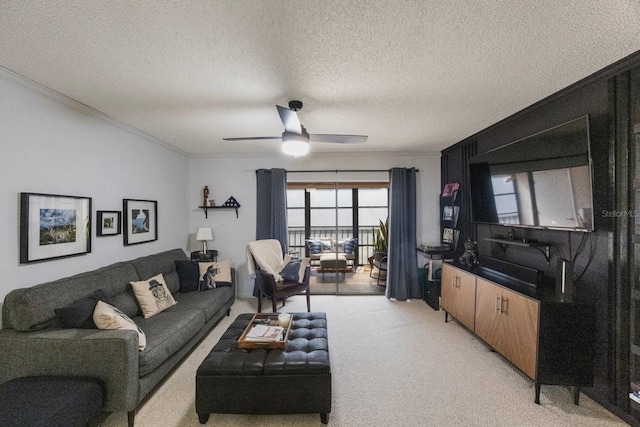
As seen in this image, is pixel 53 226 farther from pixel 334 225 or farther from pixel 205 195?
pixel 334 225

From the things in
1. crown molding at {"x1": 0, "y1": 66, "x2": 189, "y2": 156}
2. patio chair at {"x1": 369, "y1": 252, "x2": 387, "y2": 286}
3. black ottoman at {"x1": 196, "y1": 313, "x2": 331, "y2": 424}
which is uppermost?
crown molding at {"x1": 0, "y1": 66, "x2": 189, "y2": 156}

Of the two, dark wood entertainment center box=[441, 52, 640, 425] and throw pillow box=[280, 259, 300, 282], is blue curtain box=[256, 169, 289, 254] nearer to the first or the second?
throw pillow box=[280, 259, 300, 282]

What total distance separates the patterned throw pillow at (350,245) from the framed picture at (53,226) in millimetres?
4112

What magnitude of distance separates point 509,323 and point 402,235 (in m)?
2.33

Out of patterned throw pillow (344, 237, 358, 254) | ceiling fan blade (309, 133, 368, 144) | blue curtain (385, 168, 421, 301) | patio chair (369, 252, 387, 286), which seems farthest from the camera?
patterned throw pillow (344, 237, 358, 254)

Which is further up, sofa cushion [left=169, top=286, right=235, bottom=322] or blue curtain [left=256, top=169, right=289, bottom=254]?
blue curtain [left=256, top=169, right=289, bottom=254]

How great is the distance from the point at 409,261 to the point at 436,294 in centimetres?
73

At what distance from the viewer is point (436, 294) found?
163 inches

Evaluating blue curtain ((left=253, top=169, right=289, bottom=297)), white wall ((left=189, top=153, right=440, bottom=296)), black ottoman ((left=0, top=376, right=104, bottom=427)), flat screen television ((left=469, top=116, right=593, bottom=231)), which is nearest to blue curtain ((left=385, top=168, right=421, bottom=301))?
white wall ((left=189, top=153, right=440, bottom=296))

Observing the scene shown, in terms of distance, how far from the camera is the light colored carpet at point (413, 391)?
197 cm

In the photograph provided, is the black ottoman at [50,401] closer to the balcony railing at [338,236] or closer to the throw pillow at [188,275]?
the throw pillow at [188,275]

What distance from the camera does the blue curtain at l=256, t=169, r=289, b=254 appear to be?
185 inches

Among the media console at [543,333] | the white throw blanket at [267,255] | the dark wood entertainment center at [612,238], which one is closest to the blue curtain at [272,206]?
the white throw blanket at [267,255]

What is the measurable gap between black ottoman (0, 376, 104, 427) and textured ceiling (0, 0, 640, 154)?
6.90 ft
